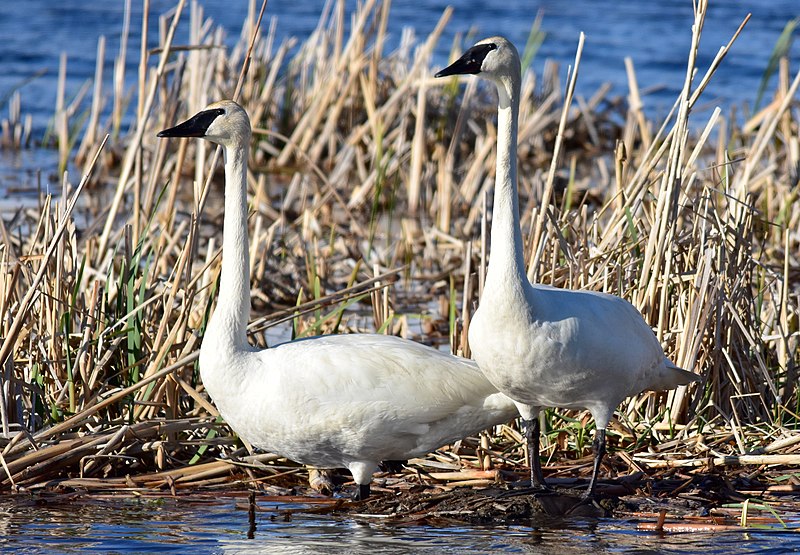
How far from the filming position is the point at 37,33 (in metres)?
20.1

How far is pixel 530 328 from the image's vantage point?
185 inches

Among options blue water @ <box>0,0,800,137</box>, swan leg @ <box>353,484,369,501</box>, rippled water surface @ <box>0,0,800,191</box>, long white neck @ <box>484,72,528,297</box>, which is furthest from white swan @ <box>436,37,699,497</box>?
blue water @ <box>0,0,800,137</box>

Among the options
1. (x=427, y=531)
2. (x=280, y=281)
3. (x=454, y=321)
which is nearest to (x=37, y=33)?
(x=280, y=281)

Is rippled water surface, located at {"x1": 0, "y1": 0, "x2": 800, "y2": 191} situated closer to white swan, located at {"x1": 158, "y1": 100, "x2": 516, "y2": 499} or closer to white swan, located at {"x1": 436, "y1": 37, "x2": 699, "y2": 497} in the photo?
white swan, located at {"x1": 158, "y1": 100, "x2": 516, "y2": 499}

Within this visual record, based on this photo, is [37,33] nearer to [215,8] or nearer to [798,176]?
[215,8]

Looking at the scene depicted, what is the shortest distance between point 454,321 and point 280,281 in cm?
219

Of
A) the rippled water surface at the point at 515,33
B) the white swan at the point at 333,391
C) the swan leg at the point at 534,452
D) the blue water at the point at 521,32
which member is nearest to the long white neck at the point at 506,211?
the white swan at the point at 333,391

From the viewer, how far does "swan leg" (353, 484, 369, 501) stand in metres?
5.25

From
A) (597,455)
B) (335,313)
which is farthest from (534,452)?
(335,313)

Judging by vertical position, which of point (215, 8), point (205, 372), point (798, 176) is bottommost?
point (205, 372)

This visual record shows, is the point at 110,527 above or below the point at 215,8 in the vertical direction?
below

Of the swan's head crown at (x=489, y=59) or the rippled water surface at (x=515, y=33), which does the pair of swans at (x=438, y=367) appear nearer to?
the swan's head crown at (x=489, y=59)

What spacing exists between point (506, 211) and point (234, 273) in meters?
1.18

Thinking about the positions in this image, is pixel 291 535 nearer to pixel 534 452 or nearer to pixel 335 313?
pixel 534 452
